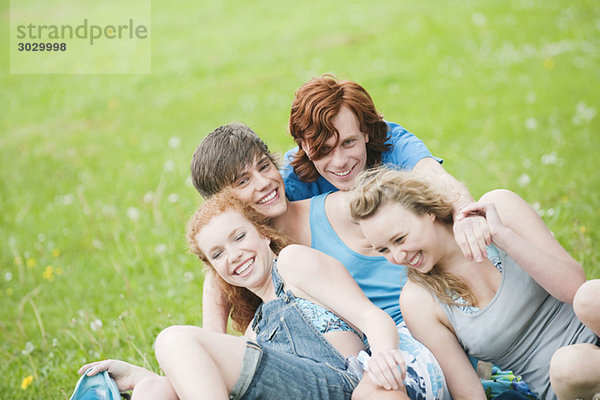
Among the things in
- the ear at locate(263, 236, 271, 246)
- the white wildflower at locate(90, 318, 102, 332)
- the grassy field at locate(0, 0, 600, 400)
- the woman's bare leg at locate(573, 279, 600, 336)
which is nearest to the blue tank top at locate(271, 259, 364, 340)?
the ear at locate(263, 236, 271, 246)

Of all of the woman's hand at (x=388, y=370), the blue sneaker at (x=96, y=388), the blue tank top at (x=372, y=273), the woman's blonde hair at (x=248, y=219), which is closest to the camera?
the woman's hand at (x=388, y=370)

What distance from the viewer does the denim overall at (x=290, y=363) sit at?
8.41 ft

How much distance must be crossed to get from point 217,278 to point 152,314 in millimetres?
1797

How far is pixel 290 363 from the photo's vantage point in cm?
263

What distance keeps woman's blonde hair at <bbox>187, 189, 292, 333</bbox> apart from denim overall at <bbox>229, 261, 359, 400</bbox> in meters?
0.31

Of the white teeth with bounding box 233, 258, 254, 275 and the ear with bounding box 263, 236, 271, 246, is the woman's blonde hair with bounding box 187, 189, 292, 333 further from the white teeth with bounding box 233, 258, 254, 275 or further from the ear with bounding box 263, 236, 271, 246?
the white teeth with bounding box 233, 258, 254, 275

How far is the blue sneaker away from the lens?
2.81 m

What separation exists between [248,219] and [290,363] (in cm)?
79

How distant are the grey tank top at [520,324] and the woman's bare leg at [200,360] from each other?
2.88 feet

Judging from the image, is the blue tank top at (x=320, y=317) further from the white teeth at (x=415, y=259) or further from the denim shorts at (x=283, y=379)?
the white teeth at (x=415, y=259)

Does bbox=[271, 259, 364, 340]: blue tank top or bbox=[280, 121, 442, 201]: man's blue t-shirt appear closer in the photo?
bbox=[271, 259, 364, 340]: blue tank top

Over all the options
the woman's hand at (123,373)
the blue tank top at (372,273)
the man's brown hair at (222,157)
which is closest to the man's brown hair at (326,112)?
the man's brown hair at (222,157)

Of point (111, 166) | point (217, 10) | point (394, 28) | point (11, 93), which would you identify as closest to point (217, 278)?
point (111, 166)

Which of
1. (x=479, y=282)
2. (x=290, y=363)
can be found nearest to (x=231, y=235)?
(x=290, y=363)
